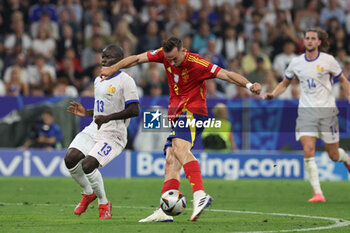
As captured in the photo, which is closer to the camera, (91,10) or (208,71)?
(208,71)

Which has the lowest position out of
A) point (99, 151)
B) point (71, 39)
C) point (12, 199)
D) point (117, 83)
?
point (12, 199)

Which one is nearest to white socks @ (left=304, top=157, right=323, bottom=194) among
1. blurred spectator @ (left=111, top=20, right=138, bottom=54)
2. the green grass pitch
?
the green grass pitch

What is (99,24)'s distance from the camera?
20.3m

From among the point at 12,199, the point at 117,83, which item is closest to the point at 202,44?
the point at 12,199

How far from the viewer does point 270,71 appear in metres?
18.7

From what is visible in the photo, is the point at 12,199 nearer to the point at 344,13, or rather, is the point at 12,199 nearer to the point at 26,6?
the point at 26,6

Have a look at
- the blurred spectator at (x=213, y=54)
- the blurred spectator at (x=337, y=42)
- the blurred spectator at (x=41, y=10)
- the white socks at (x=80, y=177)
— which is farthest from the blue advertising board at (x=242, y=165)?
the white socks at (x=80, y=177)

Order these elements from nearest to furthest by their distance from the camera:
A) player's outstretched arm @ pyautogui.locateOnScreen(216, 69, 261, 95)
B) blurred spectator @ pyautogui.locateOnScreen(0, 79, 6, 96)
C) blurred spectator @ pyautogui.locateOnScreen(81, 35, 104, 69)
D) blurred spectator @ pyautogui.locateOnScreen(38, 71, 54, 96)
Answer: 1. player's outstretched arm @ pyautogui.locateOnScreen(216, 69, 261, 95)
2. blurred spectator @ pyautogui.locateOnScreen(38, 71, 54, 96)
3. blurred spectator @ pyautogui.locateOnScreen(0, 79, 6, 96)
4. blurred spectator @ pyautogui.locateOnScreen(81, 35, 104, 69)

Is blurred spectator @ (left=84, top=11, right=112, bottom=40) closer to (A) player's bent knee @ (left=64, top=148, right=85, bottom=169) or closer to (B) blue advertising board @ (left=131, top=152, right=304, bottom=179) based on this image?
(B) blue advertising board @ (left=131, top=152, right=304, bottom=179)

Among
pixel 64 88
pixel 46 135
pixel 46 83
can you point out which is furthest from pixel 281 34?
pixel 46 135

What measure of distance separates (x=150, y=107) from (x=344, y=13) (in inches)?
293

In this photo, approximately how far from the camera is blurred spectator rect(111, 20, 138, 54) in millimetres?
19844

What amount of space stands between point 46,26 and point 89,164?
1150 centimetres

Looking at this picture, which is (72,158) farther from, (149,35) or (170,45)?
(149,35)
